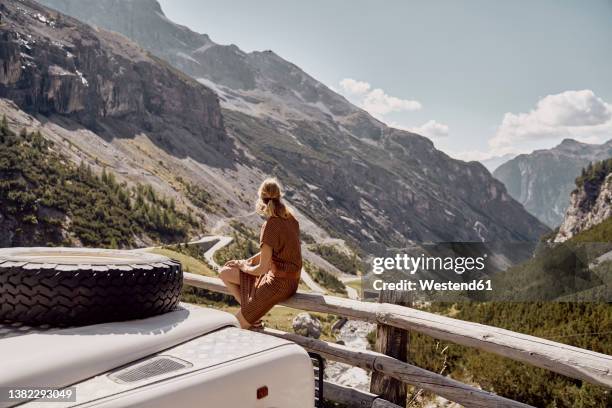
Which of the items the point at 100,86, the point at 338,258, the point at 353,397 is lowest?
the point at 338,258

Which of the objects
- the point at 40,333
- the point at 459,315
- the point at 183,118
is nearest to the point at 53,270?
the point at 40,333

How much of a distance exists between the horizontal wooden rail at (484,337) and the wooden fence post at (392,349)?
0.12m

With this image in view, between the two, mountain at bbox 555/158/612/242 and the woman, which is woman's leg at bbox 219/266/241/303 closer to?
the woman

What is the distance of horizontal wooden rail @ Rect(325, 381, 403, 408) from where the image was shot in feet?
14.5

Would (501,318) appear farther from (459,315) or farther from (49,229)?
(49,229)

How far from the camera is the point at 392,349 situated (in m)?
4.62

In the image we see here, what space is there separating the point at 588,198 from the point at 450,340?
328 feet

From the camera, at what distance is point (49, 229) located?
69.7m

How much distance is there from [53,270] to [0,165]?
86.7m

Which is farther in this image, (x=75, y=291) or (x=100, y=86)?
(x=100, y=86)

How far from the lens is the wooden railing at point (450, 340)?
10.5ft

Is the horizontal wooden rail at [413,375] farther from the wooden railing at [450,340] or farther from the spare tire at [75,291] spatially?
the spare tire at [75,291]

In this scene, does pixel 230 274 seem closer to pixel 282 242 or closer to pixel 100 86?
pixel 282 242

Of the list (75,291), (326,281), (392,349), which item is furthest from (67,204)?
(75,291)
